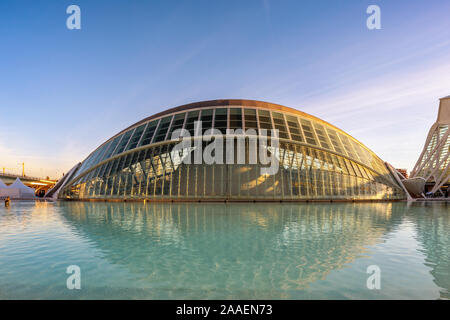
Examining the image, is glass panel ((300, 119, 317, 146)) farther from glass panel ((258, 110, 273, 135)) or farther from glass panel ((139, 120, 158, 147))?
glass panel ((139, 120, 158, 147))

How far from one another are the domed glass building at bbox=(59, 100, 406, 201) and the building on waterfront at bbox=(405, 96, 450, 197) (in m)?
36.3

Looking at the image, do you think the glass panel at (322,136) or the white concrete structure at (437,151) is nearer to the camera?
the glass panel at (322,136)

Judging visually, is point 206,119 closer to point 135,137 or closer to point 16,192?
point 135,137

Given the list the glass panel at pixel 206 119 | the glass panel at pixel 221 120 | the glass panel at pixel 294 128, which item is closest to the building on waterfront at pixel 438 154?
the glass panel at pixel 294 128

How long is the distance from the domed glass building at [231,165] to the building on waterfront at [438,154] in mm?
36320

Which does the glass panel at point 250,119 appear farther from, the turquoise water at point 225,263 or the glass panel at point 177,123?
the turquoise water at point 225,263

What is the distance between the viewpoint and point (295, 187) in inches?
1194

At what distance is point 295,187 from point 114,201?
22421mm

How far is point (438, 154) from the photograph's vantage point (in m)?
60.1

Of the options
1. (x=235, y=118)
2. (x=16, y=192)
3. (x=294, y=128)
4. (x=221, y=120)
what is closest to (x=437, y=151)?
(x=294, y=128)

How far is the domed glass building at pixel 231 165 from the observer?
99.1 ft

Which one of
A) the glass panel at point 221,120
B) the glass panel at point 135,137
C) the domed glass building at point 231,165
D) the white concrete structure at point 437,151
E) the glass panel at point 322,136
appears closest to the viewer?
the domed glass building at point 231,165

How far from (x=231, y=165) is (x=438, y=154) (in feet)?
194
